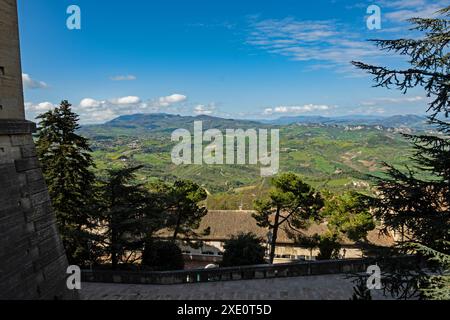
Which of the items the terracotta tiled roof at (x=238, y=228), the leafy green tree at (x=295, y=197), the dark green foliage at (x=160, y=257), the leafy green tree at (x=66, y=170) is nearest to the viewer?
the dark green foliage at (x=160, y=257)

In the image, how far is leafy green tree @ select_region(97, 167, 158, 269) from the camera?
15625 millimetres

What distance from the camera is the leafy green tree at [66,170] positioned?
17.4m

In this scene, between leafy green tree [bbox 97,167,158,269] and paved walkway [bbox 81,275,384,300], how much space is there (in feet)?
6.65

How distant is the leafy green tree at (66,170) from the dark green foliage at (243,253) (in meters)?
7.03

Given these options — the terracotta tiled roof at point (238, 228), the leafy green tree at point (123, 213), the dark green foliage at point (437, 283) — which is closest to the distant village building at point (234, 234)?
the terracotta tiled roof at point (238, 228)

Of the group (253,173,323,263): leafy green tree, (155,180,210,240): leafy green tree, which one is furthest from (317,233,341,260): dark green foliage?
(155,180,210,240): leafy green tree

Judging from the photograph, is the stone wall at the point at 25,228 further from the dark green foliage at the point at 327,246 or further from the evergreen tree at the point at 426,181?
the dark green foliage at the point at 327,246

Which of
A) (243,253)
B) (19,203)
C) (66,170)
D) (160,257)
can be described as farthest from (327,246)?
(19,203)

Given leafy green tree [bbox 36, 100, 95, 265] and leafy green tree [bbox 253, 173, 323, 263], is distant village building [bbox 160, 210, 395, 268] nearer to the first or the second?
leafy green tree [bbox 253, 173, 323, 263]

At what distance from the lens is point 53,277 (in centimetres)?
928

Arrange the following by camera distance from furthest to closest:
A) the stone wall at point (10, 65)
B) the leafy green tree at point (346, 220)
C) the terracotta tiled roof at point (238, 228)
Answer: the terracotta tiled roof at point (238, 228) < the leafy green tree at point (346, 220) < the stone wall at point (10, 65)
